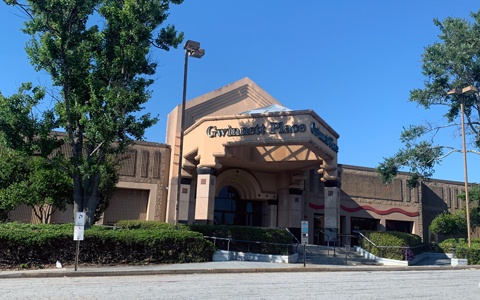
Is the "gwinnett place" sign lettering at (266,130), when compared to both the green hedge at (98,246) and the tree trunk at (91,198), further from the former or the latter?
the tree trunk at (91,198)

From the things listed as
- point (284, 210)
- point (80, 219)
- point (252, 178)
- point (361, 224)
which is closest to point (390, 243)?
point (284, 210)

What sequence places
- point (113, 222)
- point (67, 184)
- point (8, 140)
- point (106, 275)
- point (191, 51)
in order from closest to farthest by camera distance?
point (106, 275), point (8, 140), point (191, 51), point (67, 184), point (113, 222)

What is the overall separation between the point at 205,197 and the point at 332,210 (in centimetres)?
755

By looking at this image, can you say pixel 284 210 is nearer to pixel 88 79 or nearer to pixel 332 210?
pixel 332 210

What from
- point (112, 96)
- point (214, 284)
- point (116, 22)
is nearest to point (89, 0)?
point (116, 22)

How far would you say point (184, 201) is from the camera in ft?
82.5

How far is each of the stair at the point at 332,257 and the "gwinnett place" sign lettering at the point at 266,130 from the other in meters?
5.98

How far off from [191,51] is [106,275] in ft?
34.5

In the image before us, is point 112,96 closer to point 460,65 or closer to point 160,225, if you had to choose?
point 160,225

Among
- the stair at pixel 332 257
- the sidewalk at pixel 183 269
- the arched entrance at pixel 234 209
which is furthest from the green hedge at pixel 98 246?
the arched entrance at pixel 234 209

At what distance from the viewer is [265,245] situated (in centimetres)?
1930

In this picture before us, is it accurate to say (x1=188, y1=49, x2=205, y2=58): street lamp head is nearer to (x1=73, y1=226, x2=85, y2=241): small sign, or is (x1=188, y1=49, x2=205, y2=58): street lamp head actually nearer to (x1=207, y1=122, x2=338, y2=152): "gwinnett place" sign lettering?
(x1=207, y1=122, x2=338, y2=152): "gwinnett place" sign lettering

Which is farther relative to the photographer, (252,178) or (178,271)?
(252,178)

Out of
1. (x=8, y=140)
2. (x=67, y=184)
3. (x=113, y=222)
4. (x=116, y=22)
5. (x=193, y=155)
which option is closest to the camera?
(x=8, y=140)
